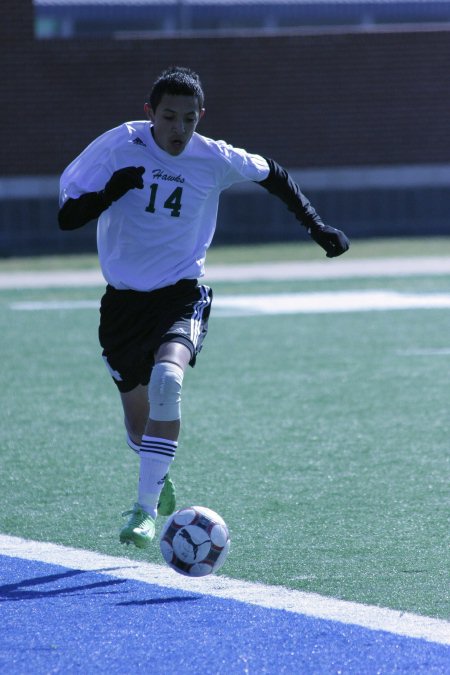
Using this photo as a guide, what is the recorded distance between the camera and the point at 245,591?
501cm

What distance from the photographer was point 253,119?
83.5 ft

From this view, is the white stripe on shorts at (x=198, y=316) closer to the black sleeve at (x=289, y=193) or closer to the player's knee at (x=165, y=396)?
the player's knee at (x=165, y=396)

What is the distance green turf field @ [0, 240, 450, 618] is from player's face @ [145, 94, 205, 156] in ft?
5.59

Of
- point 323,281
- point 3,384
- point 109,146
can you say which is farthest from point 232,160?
point 323,281

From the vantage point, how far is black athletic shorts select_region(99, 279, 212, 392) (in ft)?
19.5

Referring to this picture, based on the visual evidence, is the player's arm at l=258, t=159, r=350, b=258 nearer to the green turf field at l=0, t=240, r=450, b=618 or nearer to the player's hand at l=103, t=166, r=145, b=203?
the player's hand at l=103, t=166, r=145, b=203

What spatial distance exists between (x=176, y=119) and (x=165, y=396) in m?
1.20

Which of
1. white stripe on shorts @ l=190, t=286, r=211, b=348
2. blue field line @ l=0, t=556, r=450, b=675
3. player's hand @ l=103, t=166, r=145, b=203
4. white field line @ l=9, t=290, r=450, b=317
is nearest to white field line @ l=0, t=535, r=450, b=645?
blue field line @ l=0, t=556, r=450, b=675

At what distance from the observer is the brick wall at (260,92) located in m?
24.4

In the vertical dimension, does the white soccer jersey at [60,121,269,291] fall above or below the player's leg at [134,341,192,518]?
above

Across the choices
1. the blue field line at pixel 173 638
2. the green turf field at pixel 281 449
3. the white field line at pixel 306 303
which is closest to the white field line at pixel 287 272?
the white field line at pixel 306 303

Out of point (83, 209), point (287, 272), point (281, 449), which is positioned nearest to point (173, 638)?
point (83, 209)

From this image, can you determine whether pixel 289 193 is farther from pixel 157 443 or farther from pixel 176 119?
pixel 157 443

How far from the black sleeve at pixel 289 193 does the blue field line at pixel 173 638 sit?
202 cm
